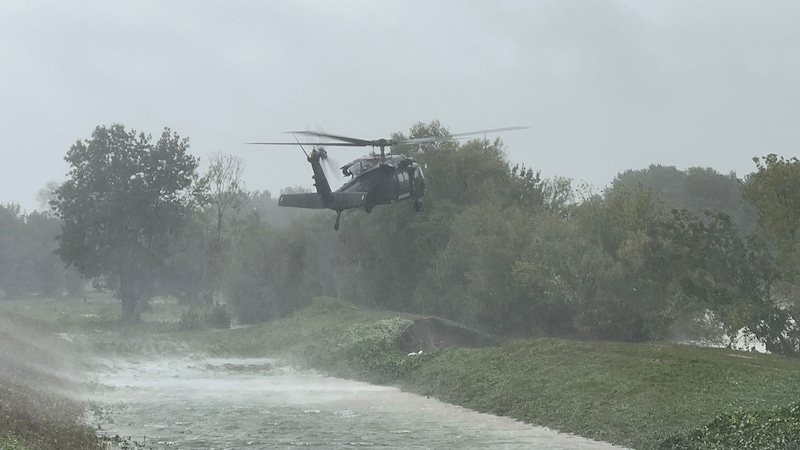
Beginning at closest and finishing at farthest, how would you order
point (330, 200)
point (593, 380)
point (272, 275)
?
1. point (593, 380)
2. point (330, 200)
3. point (272, 275)

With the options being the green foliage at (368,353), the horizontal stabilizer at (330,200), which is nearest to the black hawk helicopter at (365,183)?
the horizontal stabilizer at (330,200)

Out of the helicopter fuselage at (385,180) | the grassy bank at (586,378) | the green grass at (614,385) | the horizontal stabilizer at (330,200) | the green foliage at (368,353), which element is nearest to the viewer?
the grassy bank at (586,378)

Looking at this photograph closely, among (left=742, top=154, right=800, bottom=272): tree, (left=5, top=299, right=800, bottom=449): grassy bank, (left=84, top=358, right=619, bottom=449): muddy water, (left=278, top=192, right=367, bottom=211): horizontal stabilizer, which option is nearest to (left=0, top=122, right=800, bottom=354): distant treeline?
(left=742, top=154, right=800, bottom=272): tree

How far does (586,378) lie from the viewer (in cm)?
3853

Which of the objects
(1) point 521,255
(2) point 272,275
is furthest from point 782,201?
(2) point 272,275

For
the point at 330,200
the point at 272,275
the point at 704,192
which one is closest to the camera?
the point at 330,200

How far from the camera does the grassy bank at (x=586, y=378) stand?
30266 millimetres

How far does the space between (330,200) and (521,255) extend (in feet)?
88.7

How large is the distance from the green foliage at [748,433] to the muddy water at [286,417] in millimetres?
3468

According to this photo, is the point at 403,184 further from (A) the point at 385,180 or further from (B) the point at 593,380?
(B) the point at 593,380

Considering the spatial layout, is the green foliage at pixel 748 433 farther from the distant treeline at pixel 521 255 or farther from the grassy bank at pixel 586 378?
the distant treeline at pixel 521 255

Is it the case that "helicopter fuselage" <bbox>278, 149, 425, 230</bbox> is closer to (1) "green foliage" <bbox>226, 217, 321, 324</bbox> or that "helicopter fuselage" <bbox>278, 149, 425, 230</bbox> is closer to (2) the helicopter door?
(2) the helicopter door

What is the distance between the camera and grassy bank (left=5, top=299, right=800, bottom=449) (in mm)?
30266

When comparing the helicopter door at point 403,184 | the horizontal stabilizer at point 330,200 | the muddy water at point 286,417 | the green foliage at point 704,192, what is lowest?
the muddy water at point 286,417
